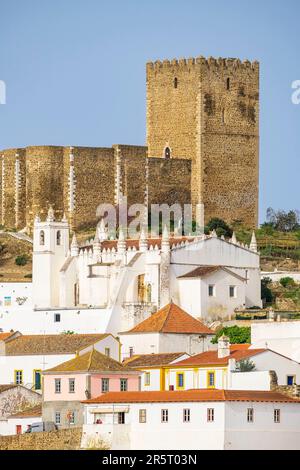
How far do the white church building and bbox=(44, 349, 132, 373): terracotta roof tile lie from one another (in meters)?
10.2

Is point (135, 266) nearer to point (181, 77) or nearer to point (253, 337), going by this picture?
point (253, 337)

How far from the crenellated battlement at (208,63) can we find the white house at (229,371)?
93.8 ft

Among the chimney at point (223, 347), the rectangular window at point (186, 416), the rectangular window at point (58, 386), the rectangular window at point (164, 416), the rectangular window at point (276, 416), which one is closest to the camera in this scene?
the rectangular window at point (186, 416)

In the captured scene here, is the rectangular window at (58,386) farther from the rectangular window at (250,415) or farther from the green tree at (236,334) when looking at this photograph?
the rectangular window at (250,415)

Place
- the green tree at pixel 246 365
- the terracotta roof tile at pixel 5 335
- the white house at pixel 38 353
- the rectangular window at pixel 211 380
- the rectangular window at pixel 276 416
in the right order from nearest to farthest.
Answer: the rectangular window at pixel 276 416 → the green tree at pixel 246 365 → the rectangular window at pixel 211 380 → the white house at pixel 38 353 → the terracotta roof tile at pixel 5 335

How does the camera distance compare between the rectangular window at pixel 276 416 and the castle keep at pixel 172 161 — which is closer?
the rectangular window at pixel 276 416

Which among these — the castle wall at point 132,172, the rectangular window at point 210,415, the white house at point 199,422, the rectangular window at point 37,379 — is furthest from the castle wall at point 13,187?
the rectangular window at point 210,415

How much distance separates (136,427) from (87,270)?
2360cm

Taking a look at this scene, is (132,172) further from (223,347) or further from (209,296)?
(223,347)

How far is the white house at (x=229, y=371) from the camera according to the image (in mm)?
89812

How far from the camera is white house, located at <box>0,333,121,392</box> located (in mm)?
99125

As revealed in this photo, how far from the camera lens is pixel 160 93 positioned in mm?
122375
